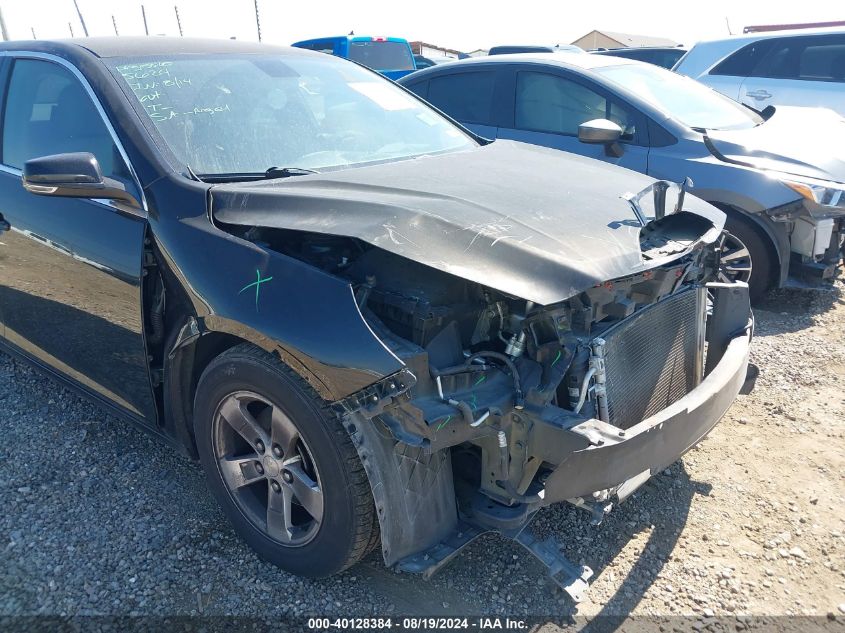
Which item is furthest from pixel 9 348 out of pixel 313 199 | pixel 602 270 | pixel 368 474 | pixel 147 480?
pixel 602 270

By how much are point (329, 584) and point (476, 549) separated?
0.58 metres

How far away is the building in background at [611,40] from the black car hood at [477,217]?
992 inches

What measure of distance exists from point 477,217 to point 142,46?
190 cm

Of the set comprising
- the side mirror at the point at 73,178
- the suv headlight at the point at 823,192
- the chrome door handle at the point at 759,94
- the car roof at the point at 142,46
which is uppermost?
the car roof at the point at 142,46

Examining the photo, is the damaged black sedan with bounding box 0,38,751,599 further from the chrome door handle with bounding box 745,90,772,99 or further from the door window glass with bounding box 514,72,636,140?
the chrome door handle with bounding box 745,90,772,99

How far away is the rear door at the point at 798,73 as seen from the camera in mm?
7816

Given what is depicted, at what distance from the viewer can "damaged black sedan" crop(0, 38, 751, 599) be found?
78.1 inches

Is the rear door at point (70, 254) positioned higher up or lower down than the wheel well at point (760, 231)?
higher up

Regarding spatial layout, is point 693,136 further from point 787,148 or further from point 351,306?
point 351,306

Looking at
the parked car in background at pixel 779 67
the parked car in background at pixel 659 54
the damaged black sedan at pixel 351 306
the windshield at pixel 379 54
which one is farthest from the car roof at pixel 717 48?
the windshield at pixel 379 54

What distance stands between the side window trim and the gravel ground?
1267 millimetres

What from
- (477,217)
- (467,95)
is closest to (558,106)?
(467,95)

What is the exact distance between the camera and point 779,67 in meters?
8.00

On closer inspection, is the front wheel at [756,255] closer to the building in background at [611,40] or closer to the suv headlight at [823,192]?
the suv headlight at [823,192]
